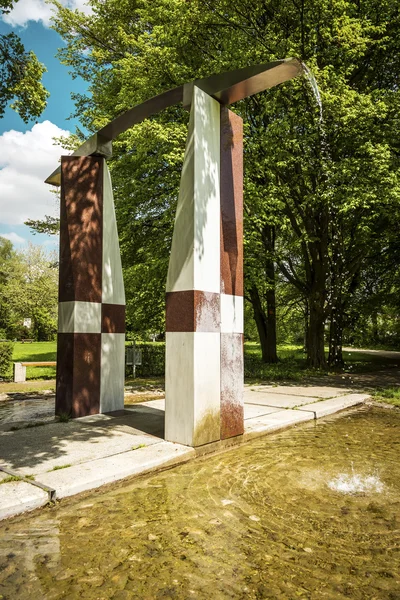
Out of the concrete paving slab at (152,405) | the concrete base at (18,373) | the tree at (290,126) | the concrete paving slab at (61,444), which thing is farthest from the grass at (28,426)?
the tree at (290,126)

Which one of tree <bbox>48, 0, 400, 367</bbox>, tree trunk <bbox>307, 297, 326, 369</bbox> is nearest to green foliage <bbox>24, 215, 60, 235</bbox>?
tree <bbox>48, 0, 400, 367</bbox>

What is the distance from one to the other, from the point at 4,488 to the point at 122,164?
44.3ft

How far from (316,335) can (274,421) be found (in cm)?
978

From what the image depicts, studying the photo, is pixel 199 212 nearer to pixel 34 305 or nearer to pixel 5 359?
pixel 5 359

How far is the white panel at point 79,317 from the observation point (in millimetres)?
7094

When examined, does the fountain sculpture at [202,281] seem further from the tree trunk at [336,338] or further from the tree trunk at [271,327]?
the tree trunk at [271,327]

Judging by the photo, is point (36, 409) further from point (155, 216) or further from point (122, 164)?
point (122, 164)

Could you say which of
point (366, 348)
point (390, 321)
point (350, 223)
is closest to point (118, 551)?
point (350, 223)

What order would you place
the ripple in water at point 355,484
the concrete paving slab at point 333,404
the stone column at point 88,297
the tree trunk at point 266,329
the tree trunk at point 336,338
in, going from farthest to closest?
the tree trunk at point 266,329
the tree trunk at point 336,338
the concrete paving slab at point 333,404
the stone column at point 88,297
the ripple in water at point 355,484

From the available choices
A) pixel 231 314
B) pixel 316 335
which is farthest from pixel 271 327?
pixel 231 314

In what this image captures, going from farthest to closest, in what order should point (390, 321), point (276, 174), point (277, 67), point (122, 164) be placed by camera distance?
point (390, 321), point (122, 164), point (276, 174), point (277, 67)

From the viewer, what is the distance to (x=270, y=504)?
3.68m

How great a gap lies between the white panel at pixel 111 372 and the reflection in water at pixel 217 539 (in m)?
3.10

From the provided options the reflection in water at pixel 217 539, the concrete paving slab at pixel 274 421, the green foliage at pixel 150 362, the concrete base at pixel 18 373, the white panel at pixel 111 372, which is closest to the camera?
the reflection in water at pixel 217 539
